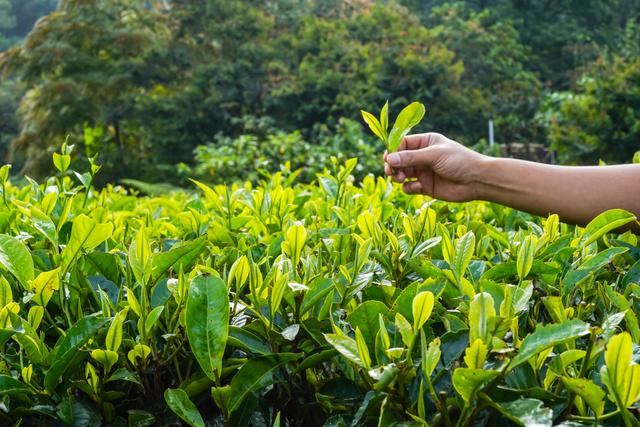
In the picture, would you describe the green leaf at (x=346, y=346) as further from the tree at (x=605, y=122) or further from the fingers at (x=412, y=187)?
the tree at (x=605, y=122)

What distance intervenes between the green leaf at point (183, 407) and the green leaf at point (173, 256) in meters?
0.22

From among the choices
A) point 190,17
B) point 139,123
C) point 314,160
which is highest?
point 190,17

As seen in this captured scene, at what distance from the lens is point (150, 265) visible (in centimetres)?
80

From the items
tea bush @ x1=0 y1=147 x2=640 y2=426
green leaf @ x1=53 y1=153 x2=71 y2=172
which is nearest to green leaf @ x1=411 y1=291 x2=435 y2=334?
tea bush @ x1=0 y1=147 x2=640 y2=426

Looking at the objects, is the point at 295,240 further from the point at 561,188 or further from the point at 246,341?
the point at 561,188

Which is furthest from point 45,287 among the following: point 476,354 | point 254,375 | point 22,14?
point 22,14

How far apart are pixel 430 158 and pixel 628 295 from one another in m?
0.54

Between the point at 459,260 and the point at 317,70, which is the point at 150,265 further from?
the point at 317,70

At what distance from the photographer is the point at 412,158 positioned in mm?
1325

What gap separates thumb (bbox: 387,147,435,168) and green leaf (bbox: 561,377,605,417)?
749 mm

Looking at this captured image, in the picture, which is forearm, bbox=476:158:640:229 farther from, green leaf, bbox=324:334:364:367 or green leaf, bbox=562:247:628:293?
green leaf, bbox=324:334:364:367

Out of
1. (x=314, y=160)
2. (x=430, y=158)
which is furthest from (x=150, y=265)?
(x=314, y=160)

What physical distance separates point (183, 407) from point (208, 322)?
8 centimetres

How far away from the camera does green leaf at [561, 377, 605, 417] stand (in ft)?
1.89
